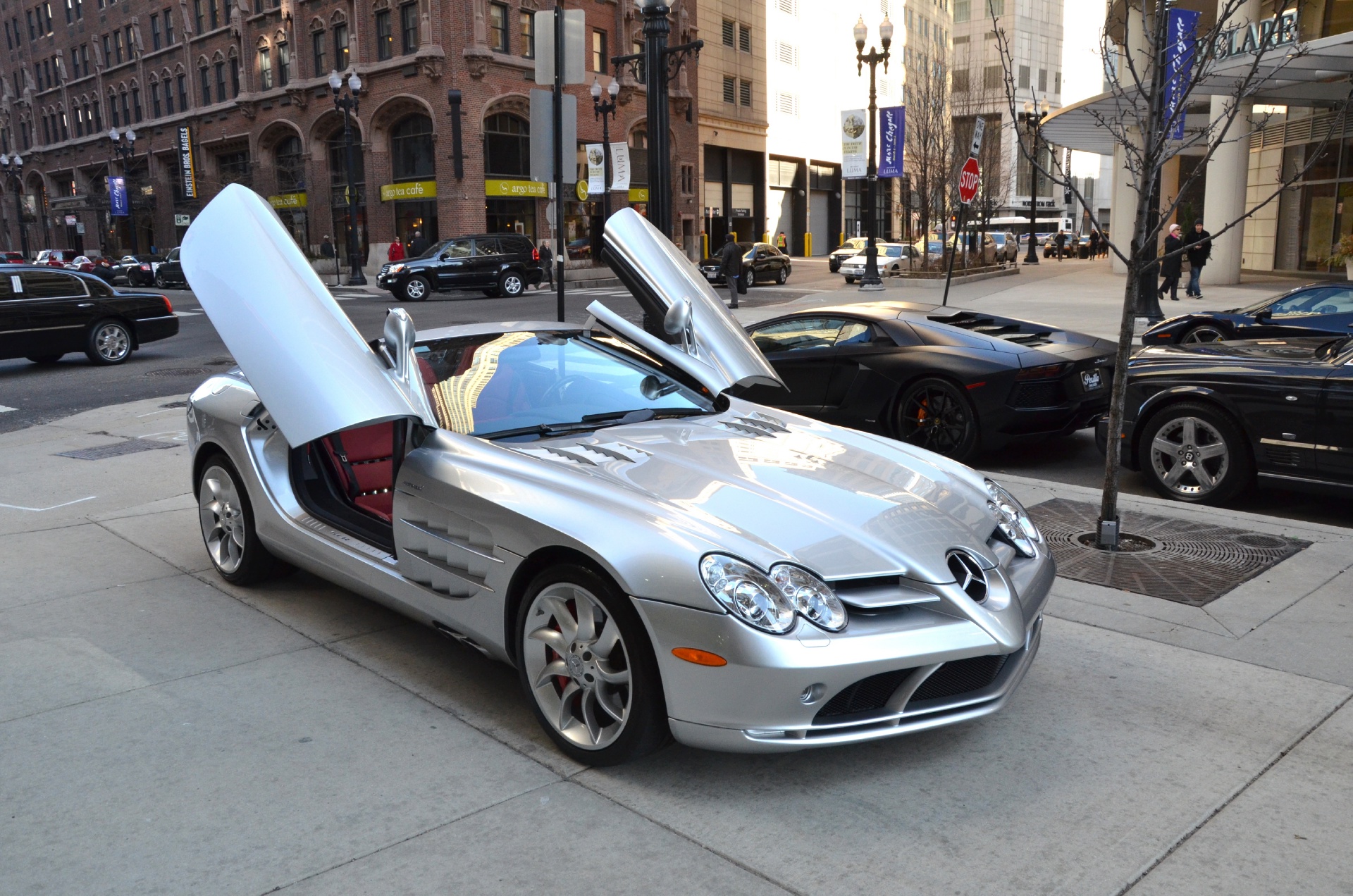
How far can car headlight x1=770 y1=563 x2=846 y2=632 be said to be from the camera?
3.12m

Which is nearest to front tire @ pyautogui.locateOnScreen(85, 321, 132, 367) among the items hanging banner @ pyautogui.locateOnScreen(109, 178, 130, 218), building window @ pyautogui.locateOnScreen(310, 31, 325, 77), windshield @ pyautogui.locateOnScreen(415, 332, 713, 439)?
windshield @ pyautogui.locateOnScreen(415, 332, 713, 439)

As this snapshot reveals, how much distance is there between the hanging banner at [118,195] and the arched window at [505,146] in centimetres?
2609

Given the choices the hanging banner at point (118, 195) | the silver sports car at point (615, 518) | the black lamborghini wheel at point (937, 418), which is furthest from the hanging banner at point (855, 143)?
the hanging banner at point (118, 195)

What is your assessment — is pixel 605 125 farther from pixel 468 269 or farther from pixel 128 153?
pixel 128 153

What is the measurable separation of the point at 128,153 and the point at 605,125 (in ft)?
124

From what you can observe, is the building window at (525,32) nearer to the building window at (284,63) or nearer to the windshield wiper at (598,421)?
the building window at (284,63)

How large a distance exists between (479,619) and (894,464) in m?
1.72

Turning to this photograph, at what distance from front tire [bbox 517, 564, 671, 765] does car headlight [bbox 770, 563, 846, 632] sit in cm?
45

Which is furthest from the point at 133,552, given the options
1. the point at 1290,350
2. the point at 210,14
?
the point at 210,14

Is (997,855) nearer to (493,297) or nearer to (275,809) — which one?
(275,809)

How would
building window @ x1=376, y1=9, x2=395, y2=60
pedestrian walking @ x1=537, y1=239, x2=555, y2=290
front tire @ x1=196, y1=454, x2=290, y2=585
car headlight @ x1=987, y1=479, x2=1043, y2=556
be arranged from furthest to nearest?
building window @ x1=376, y1=9, x2=395, y2=60 → pedestrian walking @ x1=537, y1=239, x2=555, y2=290 → front tire @ x1=196, y1=454, x2=290, y2=585 → car headlight @ x1=987, y1=479, x2=1043, y2=556

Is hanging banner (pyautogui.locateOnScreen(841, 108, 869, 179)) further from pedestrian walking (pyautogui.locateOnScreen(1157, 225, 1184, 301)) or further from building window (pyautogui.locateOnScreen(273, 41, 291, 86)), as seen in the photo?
building window (pyautogui.locateOnScreen(273, 41, 291, 86))

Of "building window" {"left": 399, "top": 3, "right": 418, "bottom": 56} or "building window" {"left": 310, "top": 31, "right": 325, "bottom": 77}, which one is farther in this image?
"building window" {"left": 310, "top": 31, "right": 325, "bottom": 77}

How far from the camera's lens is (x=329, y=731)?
3721 mm
